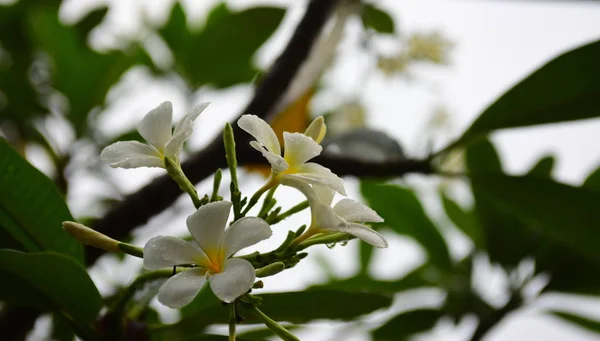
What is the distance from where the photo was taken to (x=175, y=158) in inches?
15.6

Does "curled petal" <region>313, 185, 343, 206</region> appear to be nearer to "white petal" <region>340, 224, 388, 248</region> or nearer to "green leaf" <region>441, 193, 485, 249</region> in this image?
"white petal" <region>340, 224, 388, 248</region>

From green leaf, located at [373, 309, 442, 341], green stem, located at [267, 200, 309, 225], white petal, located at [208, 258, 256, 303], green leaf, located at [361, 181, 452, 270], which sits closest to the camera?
white petal, located at [208, 258, 256, 303]

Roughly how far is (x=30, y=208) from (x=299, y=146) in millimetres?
200

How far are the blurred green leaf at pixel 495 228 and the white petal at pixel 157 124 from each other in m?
0.60

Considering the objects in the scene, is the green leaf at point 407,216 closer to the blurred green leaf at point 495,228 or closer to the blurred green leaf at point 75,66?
the blurred green leaf at point 495,228

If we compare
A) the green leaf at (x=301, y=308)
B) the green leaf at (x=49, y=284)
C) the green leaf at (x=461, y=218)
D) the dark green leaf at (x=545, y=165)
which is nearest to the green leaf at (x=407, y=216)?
the green leaf at (x=461, y=218)

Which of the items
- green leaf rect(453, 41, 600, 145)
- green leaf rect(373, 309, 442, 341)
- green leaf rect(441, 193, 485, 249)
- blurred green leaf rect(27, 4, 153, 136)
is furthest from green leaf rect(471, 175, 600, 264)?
blurred green leaf rect(27, 4, 153, 136)

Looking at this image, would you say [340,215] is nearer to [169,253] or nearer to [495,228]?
[169,253]

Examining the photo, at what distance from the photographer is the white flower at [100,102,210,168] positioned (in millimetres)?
367

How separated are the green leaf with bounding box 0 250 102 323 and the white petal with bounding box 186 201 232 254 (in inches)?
4.3

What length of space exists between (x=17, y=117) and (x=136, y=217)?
708mm

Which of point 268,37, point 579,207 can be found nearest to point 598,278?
point 579,207

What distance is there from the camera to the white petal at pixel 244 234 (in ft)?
1.09

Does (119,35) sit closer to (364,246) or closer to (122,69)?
(122,69)
